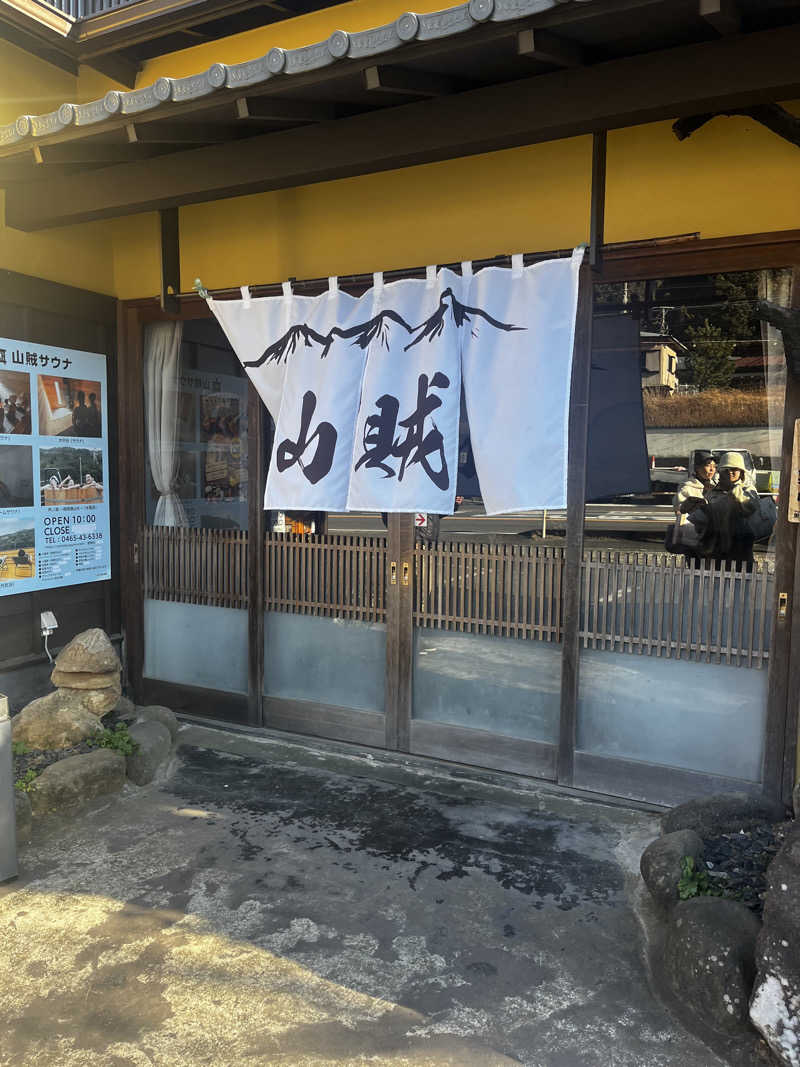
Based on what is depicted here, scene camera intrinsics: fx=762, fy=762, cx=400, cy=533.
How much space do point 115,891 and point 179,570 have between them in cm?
314

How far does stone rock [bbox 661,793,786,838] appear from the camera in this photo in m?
4.03

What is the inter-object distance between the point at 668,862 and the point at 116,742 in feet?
12.1

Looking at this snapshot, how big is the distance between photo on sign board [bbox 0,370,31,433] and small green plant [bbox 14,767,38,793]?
2.59 m

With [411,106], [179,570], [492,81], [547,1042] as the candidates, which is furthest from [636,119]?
[179,570]

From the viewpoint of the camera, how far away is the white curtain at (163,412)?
6.66 metres

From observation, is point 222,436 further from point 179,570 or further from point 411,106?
point 411,106

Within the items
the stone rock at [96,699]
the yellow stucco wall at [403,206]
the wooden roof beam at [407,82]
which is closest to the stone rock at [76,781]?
the stone rock at [96,699]

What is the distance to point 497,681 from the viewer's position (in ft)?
18.1

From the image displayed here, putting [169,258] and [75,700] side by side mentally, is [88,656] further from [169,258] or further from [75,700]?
[169,258]

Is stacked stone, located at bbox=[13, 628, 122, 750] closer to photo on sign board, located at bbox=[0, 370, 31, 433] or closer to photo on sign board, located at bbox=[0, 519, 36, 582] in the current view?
photo on sign board, located at bbox=[0, 519, 36, 582]

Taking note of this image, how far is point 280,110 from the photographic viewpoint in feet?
14.5

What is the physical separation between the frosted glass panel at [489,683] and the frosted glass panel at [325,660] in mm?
377

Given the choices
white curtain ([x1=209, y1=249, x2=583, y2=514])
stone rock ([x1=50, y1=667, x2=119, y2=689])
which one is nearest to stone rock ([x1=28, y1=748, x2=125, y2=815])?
stone rock ([x1=50, y1=667, x2=119, y2=689])

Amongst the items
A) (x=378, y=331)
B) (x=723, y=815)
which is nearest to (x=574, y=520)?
(x=378, y=331)
